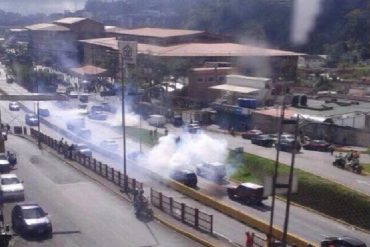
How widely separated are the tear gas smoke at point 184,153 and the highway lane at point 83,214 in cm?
310

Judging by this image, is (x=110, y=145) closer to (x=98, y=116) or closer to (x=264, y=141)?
(x=264, y=141)

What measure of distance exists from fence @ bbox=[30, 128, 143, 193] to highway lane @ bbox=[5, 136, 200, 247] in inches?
17.5

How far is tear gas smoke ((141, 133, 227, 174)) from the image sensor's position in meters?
18.6

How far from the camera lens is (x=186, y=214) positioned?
11.1 metres

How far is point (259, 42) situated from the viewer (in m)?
45.5

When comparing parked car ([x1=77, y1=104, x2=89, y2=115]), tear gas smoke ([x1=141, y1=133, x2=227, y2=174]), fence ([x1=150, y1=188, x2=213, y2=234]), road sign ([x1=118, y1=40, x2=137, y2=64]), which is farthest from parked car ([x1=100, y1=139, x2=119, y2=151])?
parked car ([x1=77, y1=104, x2=89, y2=115])

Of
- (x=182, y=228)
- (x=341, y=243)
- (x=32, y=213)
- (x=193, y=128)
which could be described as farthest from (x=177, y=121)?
(x=32, y=213)

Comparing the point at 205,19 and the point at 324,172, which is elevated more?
the point at 205,19

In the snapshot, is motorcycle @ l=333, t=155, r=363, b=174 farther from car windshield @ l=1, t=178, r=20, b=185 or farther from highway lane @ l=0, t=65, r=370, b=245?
car windshield @ l=1, t=178, r=20, b=185

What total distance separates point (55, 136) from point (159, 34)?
2211 centimetres

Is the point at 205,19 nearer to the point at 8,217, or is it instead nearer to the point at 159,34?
the point at 159,34

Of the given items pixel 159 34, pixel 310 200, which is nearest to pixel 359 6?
pixel 159 34

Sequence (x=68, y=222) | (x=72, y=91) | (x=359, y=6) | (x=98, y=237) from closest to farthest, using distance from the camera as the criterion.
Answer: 1. (x=98, y=237)
2. (x=68, y=222)
3. (x=72, y=91)
4. (x=359, y=6)

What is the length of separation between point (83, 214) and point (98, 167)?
411 centimetres
